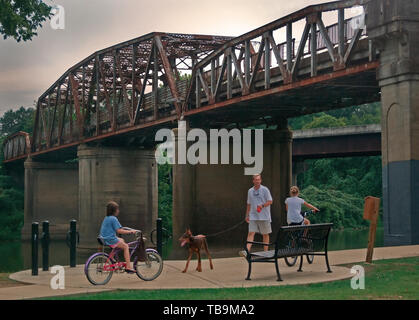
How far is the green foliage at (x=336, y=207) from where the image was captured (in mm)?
81062

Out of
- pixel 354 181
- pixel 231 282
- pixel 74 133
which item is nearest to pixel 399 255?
pixel 231 282

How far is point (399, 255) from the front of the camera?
19.1m

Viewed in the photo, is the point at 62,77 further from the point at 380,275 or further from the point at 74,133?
the point at 380,275

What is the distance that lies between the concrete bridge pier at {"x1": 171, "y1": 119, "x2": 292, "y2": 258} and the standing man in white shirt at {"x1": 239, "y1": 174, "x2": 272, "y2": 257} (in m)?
24.0

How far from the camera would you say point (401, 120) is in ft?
79.4

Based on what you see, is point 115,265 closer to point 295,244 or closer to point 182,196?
point 295,244

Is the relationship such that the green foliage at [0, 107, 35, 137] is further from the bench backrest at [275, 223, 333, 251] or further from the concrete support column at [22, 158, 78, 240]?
the bench backrest at [275, 223, 333, 251]

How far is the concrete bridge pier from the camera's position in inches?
1673

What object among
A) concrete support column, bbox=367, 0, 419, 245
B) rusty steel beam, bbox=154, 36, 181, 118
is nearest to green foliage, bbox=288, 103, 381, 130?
rusty steel beam, bbox=154, 36, 181, 118

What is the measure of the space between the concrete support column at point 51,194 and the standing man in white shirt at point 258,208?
65849 millimetres

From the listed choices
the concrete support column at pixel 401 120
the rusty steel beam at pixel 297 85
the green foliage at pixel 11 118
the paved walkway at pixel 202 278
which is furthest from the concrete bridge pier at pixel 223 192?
the green foliage at pixel 11 118

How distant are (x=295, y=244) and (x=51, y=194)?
234ft

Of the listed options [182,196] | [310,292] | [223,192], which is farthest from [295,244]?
[223,192]

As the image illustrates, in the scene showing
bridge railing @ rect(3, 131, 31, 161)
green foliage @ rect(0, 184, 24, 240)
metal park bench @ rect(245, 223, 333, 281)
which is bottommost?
green foliage @ rect(0, 184, 24, 240)
